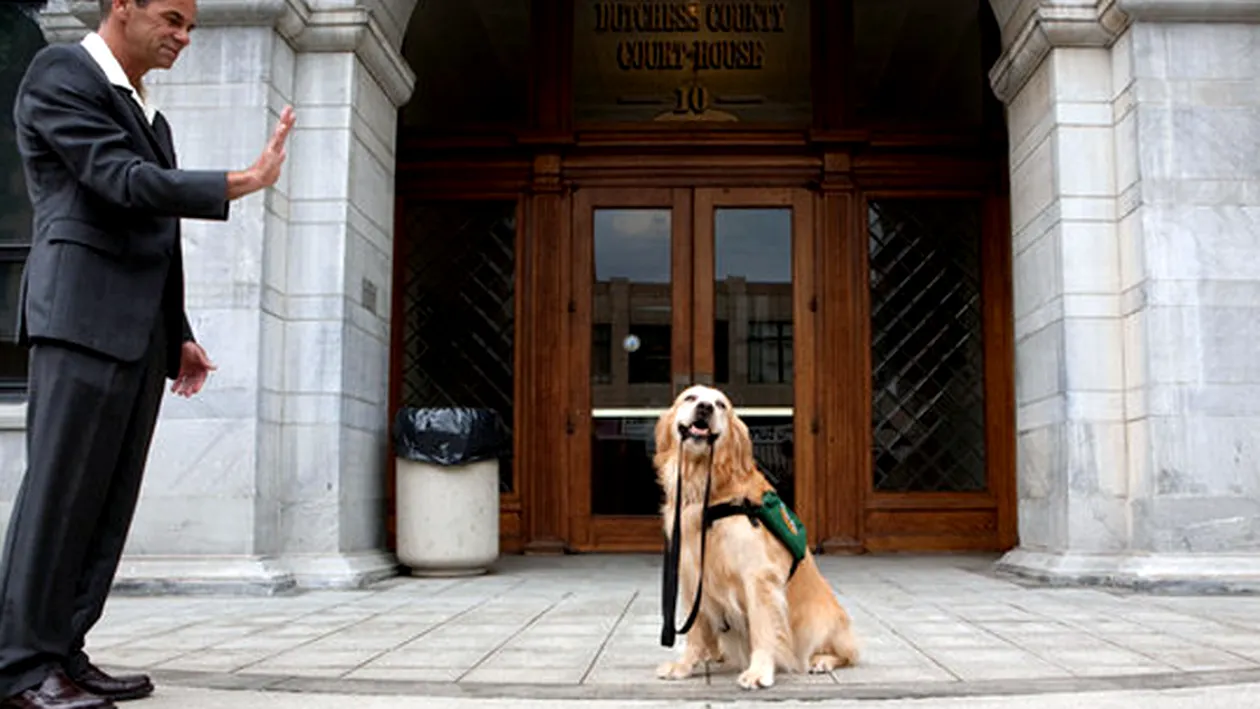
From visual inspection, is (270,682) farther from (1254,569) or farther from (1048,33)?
(1048,33)

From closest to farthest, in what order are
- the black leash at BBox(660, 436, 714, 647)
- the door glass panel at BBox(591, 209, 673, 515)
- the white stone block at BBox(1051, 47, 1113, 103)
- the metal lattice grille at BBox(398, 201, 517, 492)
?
the black leash at BBox(660, 436, 714, 647) → the white stone block at BBox(1051, 47, 1113, 103) → the door glass panel at BBox(591, 209, 673, 515) → the metal lattice grille at BBox(398, 201, 517, 492)

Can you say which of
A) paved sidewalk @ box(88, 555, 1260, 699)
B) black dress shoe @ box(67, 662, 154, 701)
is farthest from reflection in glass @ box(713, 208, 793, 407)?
black dress shoe @ box(67, 662, 154, 701)

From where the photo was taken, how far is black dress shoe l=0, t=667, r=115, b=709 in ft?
10.6

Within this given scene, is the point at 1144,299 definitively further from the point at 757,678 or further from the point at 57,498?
the point at 57,498

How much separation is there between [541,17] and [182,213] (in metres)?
8.35

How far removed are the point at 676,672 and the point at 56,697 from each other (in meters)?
2.05

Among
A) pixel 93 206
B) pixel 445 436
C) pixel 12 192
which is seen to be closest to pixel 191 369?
pixel 93 206

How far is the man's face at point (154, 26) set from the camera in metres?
3.51

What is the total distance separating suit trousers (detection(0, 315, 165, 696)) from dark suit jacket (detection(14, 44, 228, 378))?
9 cm

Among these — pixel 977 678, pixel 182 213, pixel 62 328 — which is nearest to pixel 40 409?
pixel 62 328

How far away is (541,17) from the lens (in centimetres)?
1113

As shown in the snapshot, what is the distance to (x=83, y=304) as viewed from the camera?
334 centimetres

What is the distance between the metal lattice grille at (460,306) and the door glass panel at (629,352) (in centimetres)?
83

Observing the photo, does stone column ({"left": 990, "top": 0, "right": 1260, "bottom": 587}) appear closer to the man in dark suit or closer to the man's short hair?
the man in dark suit
